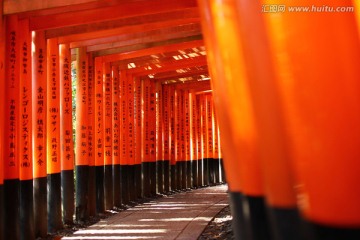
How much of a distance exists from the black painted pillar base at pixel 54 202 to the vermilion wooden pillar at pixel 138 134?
182 inches

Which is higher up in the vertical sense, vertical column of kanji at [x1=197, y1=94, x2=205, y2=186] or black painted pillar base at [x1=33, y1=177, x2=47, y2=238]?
vertical column of kanji at [x1=197, y1=94, x2=205, y2=186]

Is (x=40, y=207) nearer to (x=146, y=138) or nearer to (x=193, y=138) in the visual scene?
(x=146, y=138)

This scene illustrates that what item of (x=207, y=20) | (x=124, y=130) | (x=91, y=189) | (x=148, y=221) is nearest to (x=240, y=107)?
(x=207, y=20)

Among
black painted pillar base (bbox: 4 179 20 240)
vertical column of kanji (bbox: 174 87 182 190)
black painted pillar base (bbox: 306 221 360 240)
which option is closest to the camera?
black painted pillar base (bbox: 306 221 360 240)

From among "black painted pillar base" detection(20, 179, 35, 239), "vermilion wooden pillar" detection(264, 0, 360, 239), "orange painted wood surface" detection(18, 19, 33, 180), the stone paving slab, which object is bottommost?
the stone paving slab

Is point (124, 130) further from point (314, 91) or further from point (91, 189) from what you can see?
point (314, 91)

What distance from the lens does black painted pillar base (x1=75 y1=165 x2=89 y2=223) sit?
33.1ft

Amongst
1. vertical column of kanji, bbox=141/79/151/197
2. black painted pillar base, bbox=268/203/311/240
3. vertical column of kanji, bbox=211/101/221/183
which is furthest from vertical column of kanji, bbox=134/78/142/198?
black painted pillar base, bbox=268/203/311/240

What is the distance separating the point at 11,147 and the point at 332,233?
20.7 ft

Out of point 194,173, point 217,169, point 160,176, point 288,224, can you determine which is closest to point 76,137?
point 160,176

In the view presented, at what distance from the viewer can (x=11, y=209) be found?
716 cm

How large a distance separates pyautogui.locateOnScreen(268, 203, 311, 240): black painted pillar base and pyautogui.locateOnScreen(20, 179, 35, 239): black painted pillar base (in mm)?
6255

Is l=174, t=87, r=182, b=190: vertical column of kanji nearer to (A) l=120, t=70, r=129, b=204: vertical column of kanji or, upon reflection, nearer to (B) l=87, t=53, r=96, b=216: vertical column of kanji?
(A) l=120, t=70, r=129, b=204: vertical column of kanji

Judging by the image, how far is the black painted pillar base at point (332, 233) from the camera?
157 cm
